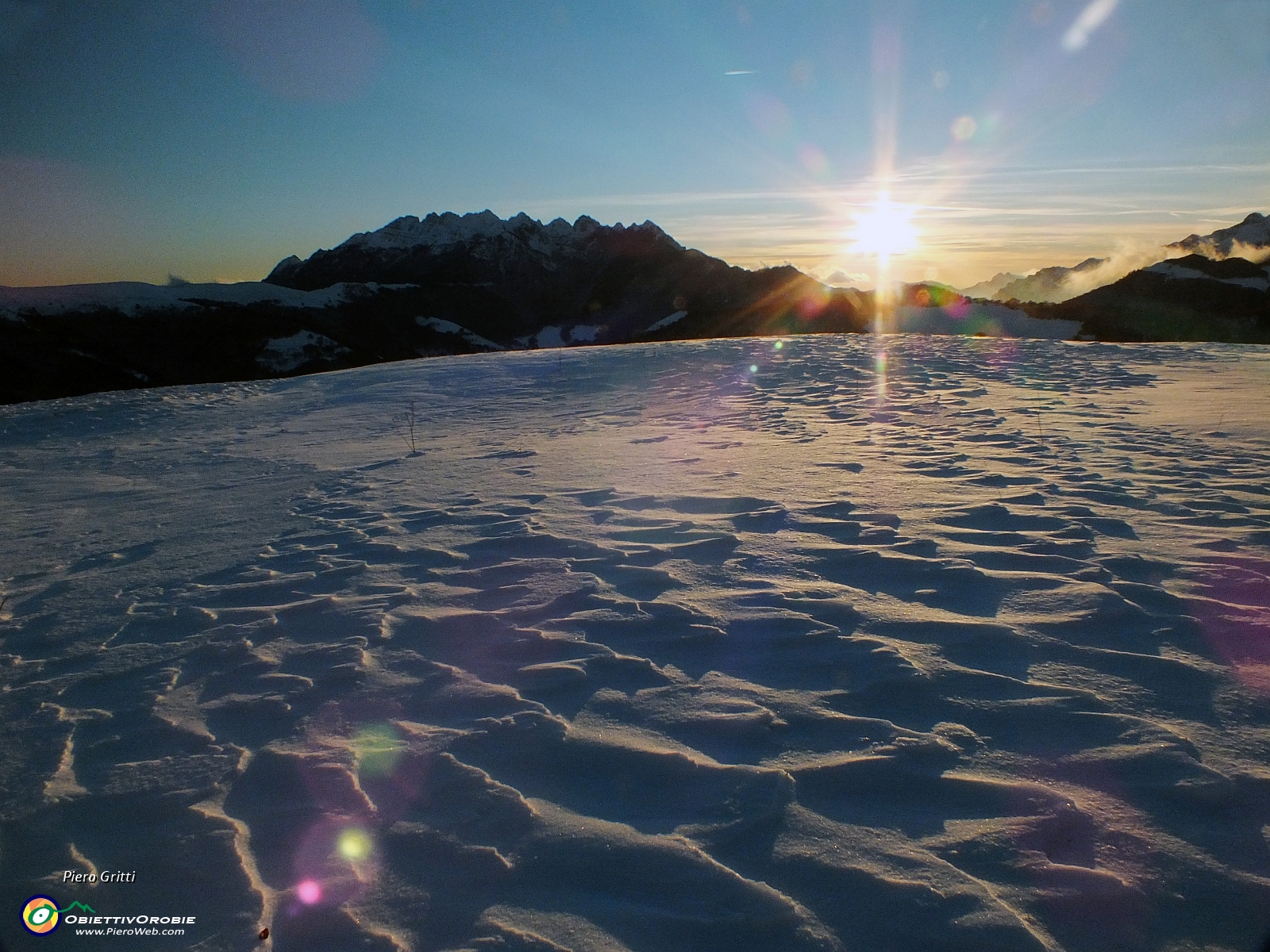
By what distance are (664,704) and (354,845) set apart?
1.17 m

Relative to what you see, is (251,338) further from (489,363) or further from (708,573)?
(708,573)

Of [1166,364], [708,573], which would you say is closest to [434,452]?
[708,573]

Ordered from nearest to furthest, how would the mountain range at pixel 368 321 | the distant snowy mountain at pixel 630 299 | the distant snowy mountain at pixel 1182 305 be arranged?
the mountain range at pixel 368 321 → the distant snowy mountain at pixel 1182 305 → the distant snowy mountain at pixel 630 299

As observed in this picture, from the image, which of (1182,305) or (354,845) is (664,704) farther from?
(1182,305)

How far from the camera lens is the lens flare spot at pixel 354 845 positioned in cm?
203

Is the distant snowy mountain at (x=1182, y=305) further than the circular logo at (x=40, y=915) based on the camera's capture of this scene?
Yes

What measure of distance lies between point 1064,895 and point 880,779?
0.56m

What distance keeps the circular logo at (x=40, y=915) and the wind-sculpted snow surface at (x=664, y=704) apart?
0.14ft

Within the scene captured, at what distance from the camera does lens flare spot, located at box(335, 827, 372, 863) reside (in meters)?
2.03

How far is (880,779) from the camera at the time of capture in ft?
7.30

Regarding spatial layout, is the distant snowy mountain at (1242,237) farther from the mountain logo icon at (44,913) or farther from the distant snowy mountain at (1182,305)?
the mountain logo icon at (44,913)

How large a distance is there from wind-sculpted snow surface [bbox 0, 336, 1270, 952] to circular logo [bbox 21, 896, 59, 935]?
42 millimetres

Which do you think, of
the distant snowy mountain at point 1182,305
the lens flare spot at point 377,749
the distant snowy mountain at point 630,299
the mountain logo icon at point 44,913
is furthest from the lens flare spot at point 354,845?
the distant snowy mountain at point 630,299

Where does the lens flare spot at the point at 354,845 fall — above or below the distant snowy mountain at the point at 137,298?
below
